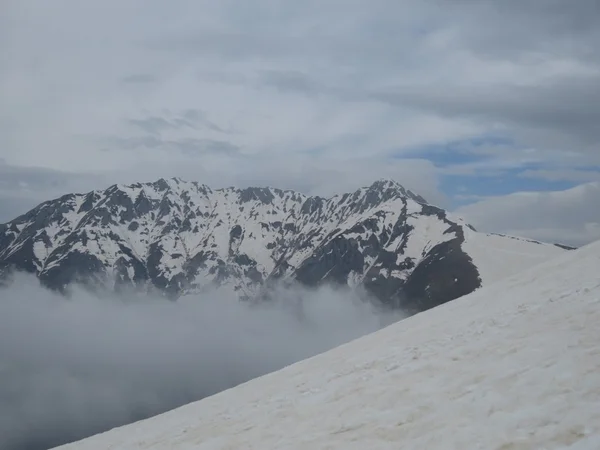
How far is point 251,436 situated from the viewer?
17312mm

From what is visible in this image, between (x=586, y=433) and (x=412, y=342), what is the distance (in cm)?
1104

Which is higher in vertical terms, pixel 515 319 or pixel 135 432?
pixel 515 319

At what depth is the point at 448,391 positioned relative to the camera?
49.9 feet

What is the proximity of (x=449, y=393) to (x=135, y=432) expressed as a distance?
16.1 meters

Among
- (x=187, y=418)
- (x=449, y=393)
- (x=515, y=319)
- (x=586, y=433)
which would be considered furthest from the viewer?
(x=187, y=418)

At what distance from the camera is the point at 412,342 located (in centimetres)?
2177

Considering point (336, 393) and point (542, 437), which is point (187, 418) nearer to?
point (336, 393)

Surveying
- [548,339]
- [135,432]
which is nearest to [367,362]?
[548,339]

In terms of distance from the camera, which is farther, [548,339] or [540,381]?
[548,339]

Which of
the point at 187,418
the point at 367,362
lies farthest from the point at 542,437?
the point at 187,418

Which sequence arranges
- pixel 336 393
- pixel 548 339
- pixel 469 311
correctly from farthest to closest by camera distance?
pixel 469 311 → pixel 336 393 → pixel 548 339

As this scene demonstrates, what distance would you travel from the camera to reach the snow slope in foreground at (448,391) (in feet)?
40.6

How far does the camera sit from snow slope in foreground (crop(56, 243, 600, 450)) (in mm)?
12383

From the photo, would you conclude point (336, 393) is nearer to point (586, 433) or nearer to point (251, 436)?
point (251, 436)
